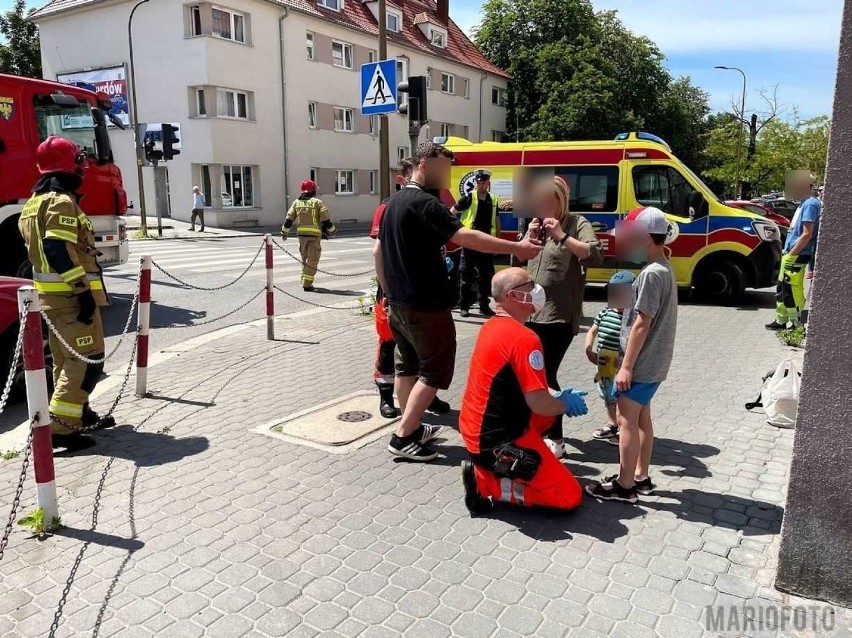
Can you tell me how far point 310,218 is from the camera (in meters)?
11.8

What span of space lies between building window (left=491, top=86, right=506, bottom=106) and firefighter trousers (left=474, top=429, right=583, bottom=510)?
4506 cm

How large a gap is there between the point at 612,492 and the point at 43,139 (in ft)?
30.9

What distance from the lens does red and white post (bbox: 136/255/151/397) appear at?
564 centimetres

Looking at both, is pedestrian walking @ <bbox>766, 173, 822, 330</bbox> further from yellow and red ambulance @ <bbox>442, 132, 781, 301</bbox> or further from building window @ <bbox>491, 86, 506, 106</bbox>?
building window @ <bbox>491, 86, 506, 106</bbox>

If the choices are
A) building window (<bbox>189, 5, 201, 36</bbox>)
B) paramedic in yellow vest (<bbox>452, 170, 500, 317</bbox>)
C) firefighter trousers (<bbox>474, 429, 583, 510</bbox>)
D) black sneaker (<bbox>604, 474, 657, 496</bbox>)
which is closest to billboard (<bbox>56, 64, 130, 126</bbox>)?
building window (<bbox>189, 5, 201, 36</bbox>)

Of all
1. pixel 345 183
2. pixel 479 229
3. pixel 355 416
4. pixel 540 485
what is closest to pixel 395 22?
pixel 345 183

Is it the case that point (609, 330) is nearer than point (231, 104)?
Yes

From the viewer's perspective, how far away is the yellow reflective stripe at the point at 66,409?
183 inches

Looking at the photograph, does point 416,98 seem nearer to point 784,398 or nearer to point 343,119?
point 784,398

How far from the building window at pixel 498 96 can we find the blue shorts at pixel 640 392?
4496cm

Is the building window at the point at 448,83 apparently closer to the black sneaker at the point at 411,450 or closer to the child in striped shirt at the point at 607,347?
the child in striped shirt at the point at 607,347

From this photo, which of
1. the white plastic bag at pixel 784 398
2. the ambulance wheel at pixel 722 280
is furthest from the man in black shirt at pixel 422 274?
the ambulance wheel at pixel 722 280

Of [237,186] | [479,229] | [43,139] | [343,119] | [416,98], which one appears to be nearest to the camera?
[416,98]

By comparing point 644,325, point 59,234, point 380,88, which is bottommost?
point 644,325
